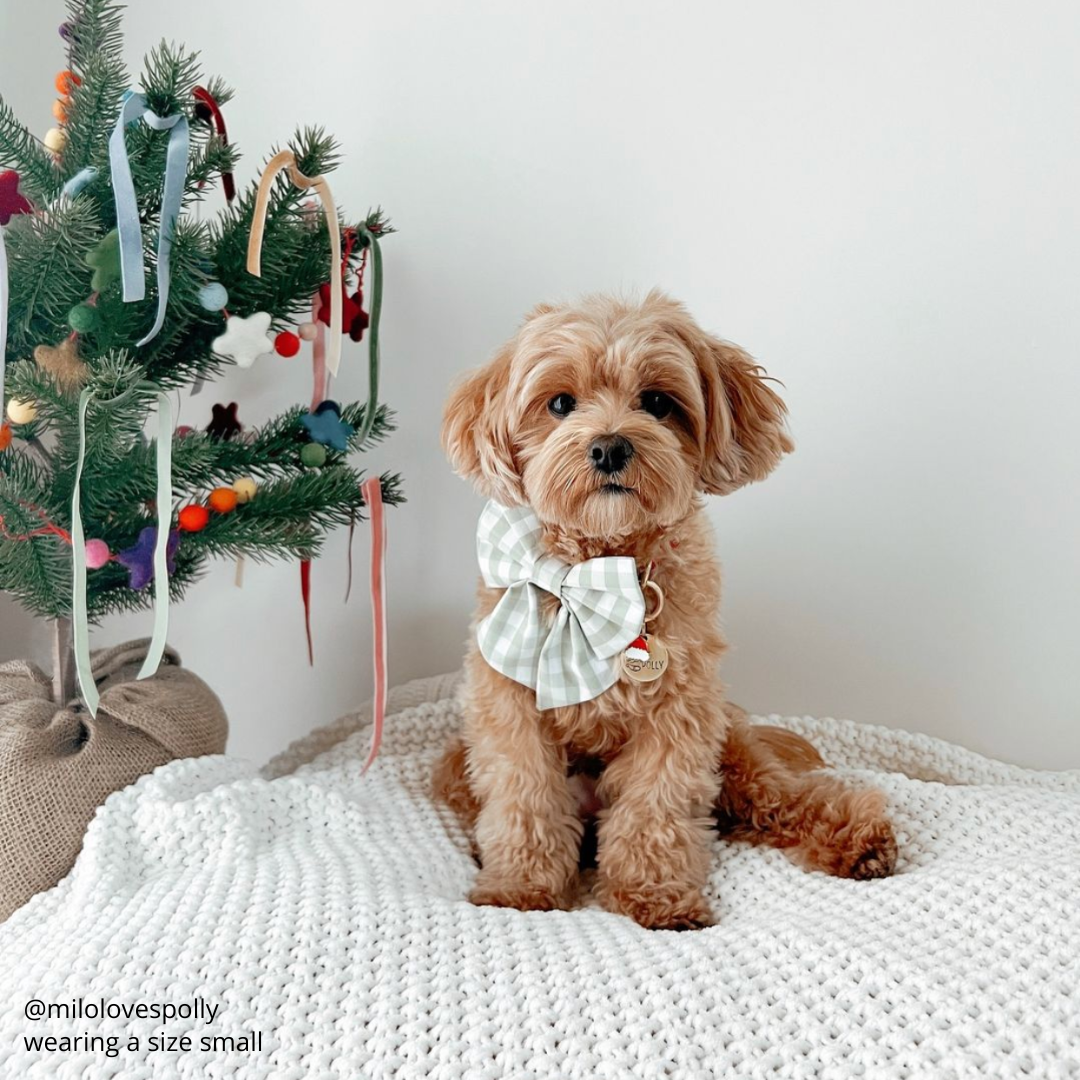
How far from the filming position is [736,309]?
1.83 m

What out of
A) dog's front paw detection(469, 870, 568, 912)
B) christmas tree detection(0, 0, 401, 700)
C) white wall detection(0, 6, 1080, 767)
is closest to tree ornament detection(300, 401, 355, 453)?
christmas tree detection(0, 0, 401, 700)

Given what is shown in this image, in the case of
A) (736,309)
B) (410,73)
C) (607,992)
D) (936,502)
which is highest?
(410,73)

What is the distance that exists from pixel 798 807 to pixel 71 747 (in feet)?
3.54

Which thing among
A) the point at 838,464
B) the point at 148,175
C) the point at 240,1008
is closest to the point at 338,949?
the point at 240,1008

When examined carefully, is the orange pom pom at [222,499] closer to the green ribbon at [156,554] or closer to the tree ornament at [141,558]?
the tree ornament at [141,558]

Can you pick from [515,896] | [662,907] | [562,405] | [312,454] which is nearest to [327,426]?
[312,454]

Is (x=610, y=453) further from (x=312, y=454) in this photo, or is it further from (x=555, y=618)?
(x=312, y=454)

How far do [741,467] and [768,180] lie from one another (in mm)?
741

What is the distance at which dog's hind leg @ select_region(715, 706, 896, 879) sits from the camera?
1.30 meters

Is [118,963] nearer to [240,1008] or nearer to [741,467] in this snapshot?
[240,1008]

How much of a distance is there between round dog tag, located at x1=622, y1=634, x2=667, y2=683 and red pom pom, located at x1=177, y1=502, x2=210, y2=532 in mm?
677

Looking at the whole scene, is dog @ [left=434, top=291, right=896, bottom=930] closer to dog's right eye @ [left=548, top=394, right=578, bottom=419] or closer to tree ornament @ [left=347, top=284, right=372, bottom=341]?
dog's right eye @ [left=548, top=394, right=578, bottom=419]

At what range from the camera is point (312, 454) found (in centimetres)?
155

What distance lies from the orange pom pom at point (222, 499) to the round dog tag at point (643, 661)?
0.66 meters
